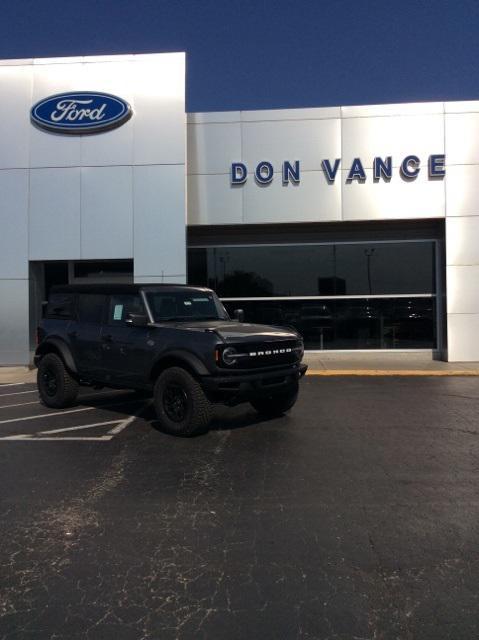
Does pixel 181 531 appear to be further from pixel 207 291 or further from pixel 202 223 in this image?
pixel 202 223

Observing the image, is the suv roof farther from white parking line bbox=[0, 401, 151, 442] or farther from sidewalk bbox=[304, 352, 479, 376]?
sidewalk bbox=[304, 352, 479, 376]

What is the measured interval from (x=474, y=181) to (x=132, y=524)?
13833 millimetres

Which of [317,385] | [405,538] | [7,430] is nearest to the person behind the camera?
[405,538]

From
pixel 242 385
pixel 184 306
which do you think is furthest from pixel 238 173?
Answer: pixel 242 385

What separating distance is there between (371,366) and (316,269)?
3.42m

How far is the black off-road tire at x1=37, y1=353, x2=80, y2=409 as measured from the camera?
8.83 metres

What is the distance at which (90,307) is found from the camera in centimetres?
870

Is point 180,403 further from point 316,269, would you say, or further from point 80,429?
point 316,269

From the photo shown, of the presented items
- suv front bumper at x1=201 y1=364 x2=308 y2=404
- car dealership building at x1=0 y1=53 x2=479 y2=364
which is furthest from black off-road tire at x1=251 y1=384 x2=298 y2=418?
car dealership building at x1=0 y1=53 x2=479 y2=364

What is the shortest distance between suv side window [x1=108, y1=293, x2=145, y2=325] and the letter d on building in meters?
8.02

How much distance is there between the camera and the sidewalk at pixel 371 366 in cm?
1341

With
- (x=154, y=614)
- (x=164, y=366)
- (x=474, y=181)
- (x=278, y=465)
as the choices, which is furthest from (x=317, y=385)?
(x=154, y=614)

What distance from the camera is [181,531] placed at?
4164 millimetres

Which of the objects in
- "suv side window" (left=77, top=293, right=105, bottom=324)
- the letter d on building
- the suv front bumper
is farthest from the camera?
the letter d on building
